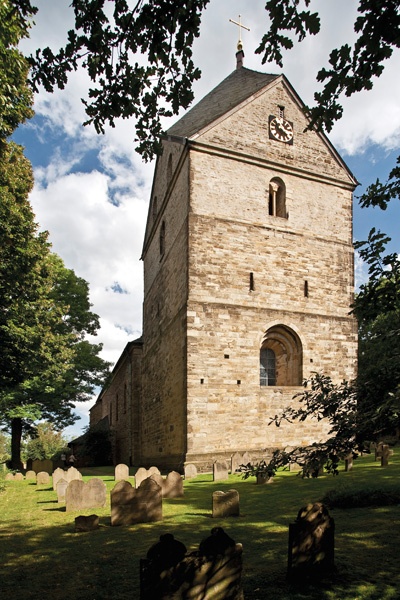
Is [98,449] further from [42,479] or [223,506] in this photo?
[223,506]

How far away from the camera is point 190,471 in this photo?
1414 cm

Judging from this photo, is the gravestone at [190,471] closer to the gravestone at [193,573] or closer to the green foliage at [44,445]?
the gravestone at [193,573]

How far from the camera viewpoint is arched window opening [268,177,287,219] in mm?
19328

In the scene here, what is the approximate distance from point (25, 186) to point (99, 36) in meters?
13.6

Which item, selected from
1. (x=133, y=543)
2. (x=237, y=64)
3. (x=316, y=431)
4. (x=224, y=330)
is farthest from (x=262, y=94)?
(x=133, y=543)

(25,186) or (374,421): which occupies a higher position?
(25,186)

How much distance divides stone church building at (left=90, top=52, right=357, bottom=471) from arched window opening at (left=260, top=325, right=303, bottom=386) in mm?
46

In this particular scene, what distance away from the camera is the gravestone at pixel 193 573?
3756mm

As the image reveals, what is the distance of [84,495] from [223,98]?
19.6 meters

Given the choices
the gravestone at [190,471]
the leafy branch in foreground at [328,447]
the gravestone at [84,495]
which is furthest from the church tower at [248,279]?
the leafy branch in foreground at [328,447]

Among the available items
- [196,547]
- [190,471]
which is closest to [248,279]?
[190,471]

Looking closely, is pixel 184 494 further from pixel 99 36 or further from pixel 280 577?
pixel 99 36

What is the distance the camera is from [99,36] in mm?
3836

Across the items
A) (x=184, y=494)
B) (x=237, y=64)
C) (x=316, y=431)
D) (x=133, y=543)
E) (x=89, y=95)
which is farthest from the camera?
(x=237, y=64)
